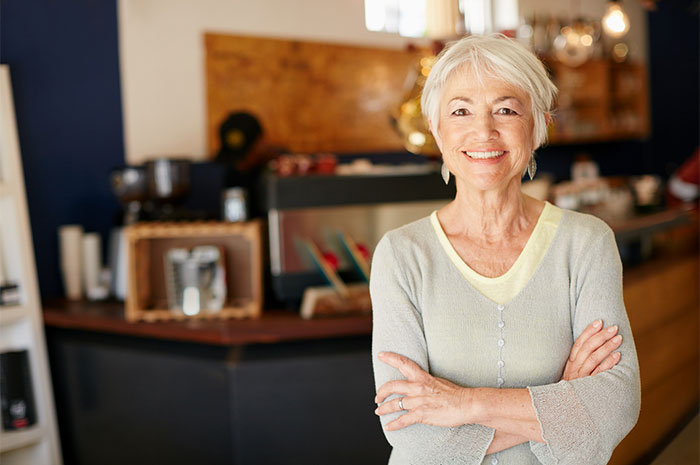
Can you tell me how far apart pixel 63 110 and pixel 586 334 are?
298 cm

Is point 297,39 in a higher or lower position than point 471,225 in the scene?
higher

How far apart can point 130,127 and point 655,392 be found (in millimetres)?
2929

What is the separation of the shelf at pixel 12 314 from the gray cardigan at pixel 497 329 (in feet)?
6.98

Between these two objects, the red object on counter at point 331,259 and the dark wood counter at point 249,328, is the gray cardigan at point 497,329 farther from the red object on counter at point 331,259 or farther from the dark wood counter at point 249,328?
the red object on counter at point 331,259

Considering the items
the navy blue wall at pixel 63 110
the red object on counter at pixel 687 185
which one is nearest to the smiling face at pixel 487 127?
the navy blue wall at pixel 63 110

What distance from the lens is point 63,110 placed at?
11.9ft

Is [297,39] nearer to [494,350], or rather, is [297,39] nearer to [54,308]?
[54,308]

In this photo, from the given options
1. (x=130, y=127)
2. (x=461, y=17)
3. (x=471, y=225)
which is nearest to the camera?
(x=471, y=225)

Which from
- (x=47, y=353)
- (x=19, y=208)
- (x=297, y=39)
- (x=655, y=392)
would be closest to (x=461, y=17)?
(x=297, y=39)

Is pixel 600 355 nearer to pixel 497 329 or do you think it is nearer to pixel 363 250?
pixel 497 329

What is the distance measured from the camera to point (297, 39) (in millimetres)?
5133

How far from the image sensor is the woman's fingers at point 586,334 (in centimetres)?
146

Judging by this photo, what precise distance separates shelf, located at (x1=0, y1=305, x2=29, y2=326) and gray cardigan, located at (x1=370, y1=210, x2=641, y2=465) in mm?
2129

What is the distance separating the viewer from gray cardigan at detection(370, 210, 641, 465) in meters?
1.47
